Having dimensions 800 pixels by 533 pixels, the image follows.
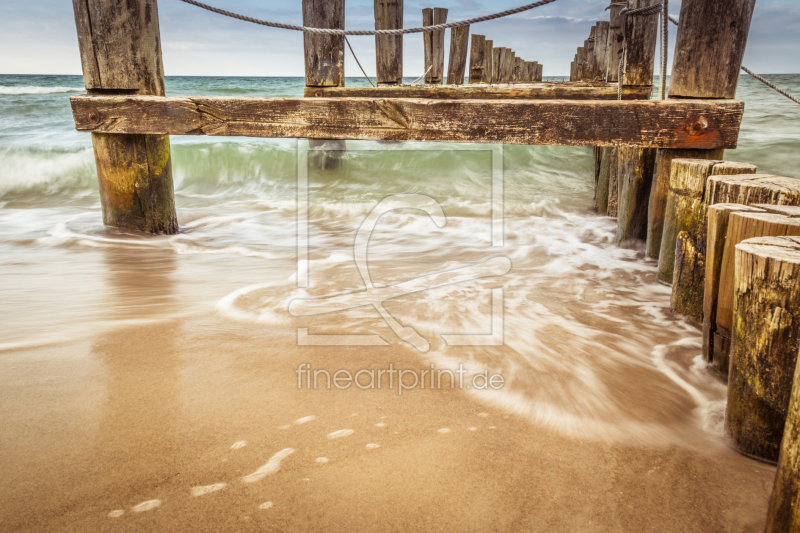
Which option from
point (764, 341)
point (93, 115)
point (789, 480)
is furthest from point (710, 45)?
point (93, 115)

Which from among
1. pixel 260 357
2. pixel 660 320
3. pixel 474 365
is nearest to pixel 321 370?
pixel 260 357

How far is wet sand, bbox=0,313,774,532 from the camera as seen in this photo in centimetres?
129

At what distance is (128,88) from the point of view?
3.57 meters

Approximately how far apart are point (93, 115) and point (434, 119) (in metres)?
2.35

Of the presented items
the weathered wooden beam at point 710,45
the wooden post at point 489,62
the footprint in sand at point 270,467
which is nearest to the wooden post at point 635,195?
the weathered wooden beam at point 710,45

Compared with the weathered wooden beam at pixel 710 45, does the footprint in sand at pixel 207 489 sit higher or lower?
lower

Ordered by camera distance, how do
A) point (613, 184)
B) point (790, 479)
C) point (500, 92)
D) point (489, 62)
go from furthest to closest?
point (489, 62) < point (500, 92) < point (613, 184) < point (790, 479)

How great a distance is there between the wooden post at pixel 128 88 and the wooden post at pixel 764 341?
12.2ft

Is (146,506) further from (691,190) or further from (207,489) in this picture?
(691,190)

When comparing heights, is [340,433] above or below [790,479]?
below

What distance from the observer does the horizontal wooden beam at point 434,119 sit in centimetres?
288

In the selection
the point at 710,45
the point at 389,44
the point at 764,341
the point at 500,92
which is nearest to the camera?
the point at 764,341

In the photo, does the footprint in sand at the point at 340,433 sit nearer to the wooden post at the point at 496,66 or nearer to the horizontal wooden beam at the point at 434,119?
the horizontal wooden beam at the point at 434,119

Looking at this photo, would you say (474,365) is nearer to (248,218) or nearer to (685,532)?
(685,532)
